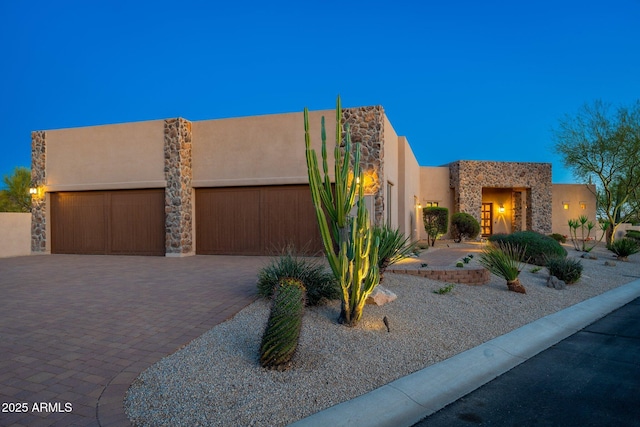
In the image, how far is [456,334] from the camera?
205 inches

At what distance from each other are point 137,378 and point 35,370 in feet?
3.51

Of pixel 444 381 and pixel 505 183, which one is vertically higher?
pixel 505 183

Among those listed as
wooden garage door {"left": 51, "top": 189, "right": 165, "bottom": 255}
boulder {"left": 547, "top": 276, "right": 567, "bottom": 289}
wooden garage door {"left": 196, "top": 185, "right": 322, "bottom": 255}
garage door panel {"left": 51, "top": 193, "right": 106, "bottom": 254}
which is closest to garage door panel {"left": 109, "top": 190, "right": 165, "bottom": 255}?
wooden garage door {"left": 51, "top": 189, "right": 165, "bottom": 255}

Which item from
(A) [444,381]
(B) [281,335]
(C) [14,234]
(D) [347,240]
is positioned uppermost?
(D) [347,240]

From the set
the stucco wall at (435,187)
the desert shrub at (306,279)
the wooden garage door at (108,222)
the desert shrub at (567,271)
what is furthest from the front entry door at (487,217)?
the desert shrub at (306,279)

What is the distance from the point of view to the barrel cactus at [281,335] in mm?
3807

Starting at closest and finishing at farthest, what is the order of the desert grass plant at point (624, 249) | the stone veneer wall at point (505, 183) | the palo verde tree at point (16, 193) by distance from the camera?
the desert grass plant at point (624, 249)
the stone veneer wall at point (505, 183)
the palo verde tree at point (16, 193)

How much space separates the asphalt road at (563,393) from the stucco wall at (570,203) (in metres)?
22.3

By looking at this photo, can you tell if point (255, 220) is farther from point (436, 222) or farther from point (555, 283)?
point (555, 283)

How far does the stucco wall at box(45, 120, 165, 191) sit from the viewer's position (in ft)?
46.3

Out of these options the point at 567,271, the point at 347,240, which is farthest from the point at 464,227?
the point at 347,240

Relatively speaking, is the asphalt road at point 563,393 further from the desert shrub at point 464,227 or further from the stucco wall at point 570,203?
the stucco wall at point 570,203

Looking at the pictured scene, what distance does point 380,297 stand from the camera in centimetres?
618

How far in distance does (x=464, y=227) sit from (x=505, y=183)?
5491 millimetres
